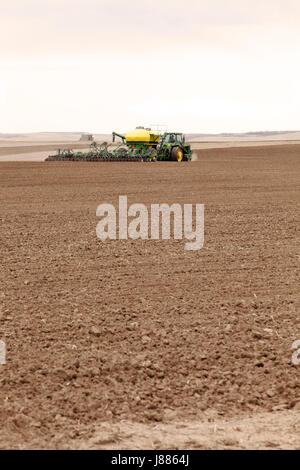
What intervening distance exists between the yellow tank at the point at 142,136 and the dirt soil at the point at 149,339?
18919mm

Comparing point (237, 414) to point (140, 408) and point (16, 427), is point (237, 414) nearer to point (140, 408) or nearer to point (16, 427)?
point (140, 408)

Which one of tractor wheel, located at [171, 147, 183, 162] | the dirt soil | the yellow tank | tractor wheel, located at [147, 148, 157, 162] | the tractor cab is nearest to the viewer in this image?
the dirt soil

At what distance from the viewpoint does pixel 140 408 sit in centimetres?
445

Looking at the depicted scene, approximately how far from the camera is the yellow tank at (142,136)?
29.4 meters

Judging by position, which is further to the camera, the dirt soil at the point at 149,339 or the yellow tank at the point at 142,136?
the yellow tank at the point at 142,136

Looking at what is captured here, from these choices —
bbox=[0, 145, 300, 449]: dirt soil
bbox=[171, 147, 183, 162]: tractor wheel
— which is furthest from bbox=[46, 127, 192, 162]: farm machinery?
bbox=[0, 145, 300, 449]: dirt soil

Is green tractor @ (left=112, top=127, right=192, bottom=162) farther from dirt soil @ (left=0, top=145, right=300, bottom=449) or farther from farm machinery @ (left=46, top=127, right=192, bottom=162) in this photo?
dirt soil @ (left=0, top=145, right=300, bottom=449)

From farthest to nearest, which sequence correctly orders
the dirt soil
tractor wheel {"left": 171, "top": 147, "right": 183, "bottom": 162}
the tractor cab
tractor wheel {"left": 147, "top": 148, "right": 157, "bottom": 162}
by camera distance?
the tractor cab
tractor wheel {"left": 171, "top": 147, "right": 183, "bottom": 162}
tractor wheel {"left": 147, "top": 148, "right": 157, "bottom": 162}
the dirt soil

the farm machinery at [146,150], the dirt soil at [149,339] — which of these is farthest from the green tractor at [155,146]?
the dirt soil at [149,339]

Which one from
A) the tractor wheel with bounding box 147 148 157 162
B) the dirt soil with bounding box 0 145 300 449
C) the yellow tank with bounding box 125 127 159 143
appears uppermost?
the yellow tank with bounding box 125 127 159 143

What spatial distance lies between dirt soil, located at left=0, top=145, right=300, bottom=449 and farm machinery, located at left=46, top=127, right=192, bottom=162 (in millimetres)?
18186

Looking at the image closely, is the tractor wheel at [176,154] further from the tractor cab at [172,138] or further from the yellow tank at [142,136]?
the yellow tank at [142,136]

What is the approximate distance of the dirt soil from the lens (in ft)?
13.8

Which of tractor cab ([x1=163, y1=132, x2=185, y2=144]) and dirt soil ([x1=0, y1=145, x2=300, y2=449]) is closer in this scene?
dirt soil ([x1=0, y1=145, x2=300, y2=449])
